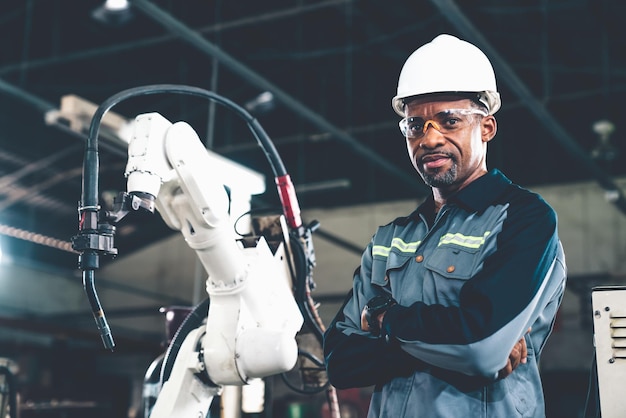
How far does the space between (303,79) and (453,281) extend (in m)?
7.33

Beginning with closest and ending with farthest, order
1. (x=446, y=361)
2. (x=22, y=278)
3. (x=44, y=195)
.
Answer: (x=446, y=361)
(x=44, y=195)
(x=22, y=278)

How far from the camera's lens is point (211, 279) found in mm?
2375

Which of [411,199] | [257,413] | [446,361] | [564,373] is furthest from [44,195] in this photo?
[446,361]

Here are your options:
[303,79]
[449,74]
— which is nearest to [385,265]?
[449,74]

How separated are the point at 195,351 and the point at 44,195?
10161 mm

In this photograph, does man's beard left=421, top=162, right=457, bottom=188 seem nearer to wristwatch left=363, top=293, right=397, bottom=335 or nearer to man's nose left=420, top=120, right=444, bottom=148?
man's nose left=420, top=120, right=444, bottom=148

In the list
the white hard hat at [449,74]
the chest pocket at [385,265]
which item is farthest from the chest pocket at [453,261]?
the white hard hat at [449,74]

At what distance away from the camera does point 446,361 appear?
1.71 meters

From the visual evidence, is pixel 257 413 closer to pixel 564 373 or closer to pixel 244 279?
pixel 244 279

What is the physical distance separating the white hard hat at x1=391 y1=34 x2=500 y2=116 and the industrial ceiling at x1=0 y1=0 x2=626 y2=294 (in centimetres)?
329

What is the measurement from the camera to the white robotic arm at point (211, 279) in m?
2.16

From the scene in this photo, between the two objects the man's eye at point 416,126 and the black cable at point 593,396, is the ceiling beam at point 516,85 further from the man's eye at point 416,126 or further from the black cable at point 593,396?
the black cable at point 593,396

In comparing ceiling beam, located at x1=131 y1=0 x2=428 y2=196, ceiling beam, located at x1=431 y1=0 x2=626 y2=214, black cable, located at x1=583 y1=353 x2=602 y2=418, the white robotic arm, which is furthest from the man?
ceiling beam, located at x1=131 y1=0 x2=428 y2=196

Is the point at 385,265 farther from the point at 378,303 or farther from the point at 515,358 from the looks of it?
the point at 515,358
